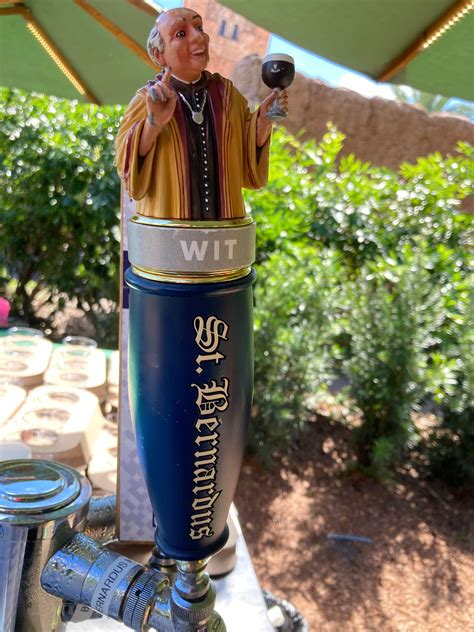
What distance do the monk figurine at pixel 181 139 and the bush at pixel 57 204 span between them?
2.02 meters

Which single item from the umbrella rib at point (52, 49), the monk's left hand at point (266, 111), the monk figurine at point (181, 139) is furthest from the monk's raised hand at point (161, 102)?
the umbrella rib at point (52, 49)

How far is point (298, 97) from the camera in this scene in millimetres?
7039

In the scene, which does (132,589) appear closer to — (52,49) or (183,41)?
(183,41)

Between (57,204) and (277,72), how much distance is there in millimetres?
2315

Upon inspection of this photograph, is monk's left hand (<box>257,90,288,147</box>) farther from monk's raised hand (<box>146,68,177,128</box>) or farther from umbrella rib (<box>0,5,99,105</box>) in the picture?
umbrella rib (<box>0,5,99,105</box>)

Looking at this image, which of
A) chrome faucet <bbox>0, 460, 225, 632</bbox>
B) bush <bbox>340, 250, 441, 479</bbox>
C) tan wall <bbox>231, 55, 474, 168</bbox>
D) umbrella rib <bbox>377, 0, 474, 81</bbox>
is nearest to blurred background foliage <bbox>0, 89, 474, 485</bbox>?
bush <bbox>340, 250, 441, 479</bbox>

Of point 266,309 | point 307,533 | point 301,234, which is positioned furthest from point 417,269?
point 307,533

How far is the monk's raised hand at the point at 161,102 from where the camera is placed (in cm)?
52

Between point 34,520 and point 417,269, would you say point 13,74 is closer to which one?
point 34,520

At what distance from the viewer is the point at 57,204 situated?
8.90 ft

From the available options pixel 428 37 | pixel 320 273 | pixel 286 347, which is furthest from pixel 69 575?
pixel 320 273

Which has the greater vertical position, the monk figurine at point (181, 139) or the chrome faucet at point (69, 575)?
the monk figurine at point (181, 139)

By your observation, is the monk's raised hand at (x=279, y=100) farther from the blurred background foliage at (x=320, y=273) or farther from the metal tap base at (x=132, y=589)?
the blurred background foliage at (x=320, y=273)

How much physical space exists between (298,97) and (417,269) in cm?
547
